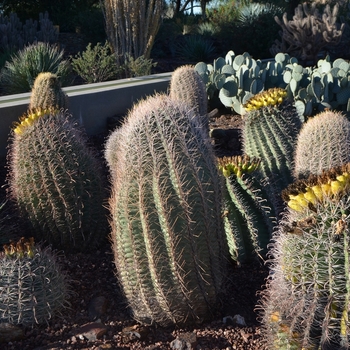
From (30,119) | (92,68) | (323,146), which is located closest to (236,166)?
(323,146)

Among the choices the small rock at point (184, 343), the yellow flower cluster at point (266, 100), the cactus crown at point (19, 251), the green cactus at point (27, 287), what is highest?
the yellow flower cluster at point (266, 100)

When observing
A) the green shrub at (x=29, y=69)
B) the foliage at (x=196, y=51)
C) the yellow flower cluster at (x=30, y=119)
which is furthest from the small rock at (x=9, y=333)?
the foliage at (x=196, y=51)

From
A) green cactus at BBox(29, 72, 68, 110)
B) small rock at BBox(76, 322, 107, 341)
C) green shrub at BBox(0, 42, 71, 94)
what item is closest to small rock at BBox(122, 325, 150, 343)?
small rock at BBox(76, 322, 107, 341)

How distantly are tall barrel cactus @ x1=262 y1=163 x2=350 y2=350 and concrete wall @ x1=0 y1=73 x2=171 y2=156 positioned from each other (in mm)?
4358

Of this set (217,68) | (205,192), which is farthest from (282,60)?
(205,192)

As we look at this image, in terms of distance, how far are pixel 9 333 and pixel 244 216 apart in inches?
62.8

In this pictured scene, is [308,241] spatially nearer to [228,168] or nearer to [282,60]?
[228,168]

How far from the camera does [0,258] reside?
127 inches

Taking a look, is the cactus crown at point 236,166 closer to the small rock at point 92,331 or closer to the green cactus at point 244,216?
the green cactus at point 244,216

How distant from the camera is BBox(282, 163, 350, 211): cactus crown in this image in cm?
233

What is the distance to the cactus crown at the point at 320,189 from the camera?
7.65 ft

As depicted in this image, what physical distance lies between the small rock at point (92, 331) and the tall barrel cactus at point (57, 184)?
0.99 meters

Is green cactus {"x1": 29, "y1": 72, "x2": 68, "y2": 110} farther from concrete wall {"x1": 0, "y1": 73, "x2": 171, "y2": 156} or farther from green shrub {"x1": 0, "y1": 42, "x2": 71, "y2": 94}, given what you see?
green shrub {"x1": 0, "y1": 42, "x2": 71, "y2": 94}

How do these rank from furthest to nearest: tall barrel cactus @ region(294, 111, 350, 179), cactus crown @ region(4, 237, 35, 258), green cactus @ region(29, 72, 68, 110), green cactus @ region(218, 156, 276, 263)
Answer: green cactus @ region(29, 72, 68, 110) → tall barrel cactus @ region(294, 111, 350, 179) → green cactus @ region(218, 156, 276, 263) → cactus crown @ region(4, 237, 35, 258)
